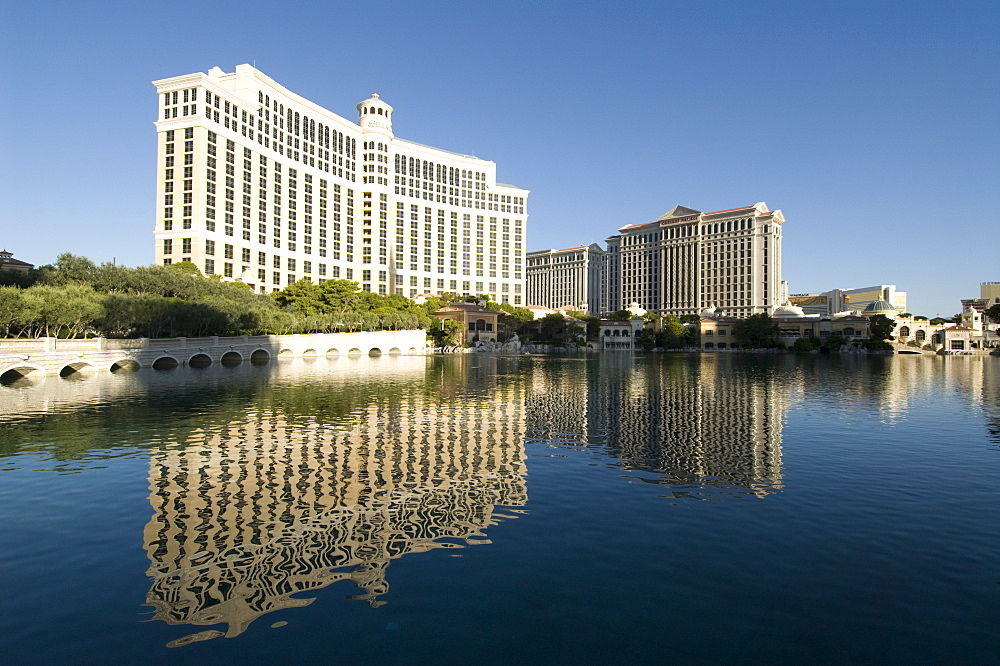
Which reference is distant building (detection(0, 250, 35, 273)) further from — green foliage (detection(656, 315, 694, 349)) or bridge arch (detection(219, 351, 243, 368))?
green foliage (detection(656, 315, 694, 349))

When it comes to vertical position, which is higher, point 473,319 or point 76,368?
point 473,319

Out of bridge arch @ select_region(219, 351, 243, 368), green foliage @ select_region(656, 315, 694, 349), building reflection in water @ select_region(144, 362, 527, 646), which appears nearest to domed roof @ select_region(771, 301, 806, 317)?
green foliage @ select_region(656, 315, 694, 349)

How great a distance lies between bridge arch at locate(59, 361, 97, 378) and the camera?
50716 millimetres

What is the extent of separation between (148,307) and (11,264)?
2686cm

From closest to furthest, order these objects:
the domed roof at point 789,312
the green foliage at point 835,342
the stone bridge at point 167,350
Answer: the stone bridge at point 167,350 → the green foliage at point 835,342 → the domed roof at point 789,312

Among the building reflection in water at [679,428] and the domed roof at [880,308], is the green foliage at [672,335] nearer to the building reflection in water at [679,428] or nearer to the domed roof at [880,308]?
the domed roof at [880,308]

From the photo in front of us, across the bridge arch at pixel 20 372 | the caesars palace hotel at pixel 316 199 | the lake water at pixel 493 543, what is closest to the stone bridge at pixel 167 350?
the bridge arch at pixel 20 372

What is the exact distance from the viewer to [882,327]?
144 m

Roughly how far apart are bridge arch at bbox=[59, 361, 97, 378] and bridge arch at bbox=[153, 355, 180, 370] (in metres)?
7.04

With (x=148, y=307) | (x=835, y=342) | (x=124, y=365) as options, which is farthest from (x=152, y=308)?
(x=835, y=342)

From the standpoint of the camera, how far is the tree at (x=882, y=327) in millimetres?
143500

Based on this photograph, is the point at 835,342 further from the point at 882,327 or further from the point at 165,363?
the point at 165,363

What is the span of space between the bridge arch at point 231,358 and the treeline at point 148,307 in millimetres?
2999

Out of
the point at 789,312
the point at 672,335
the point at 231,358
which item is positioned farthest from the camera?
the point at 789,312
